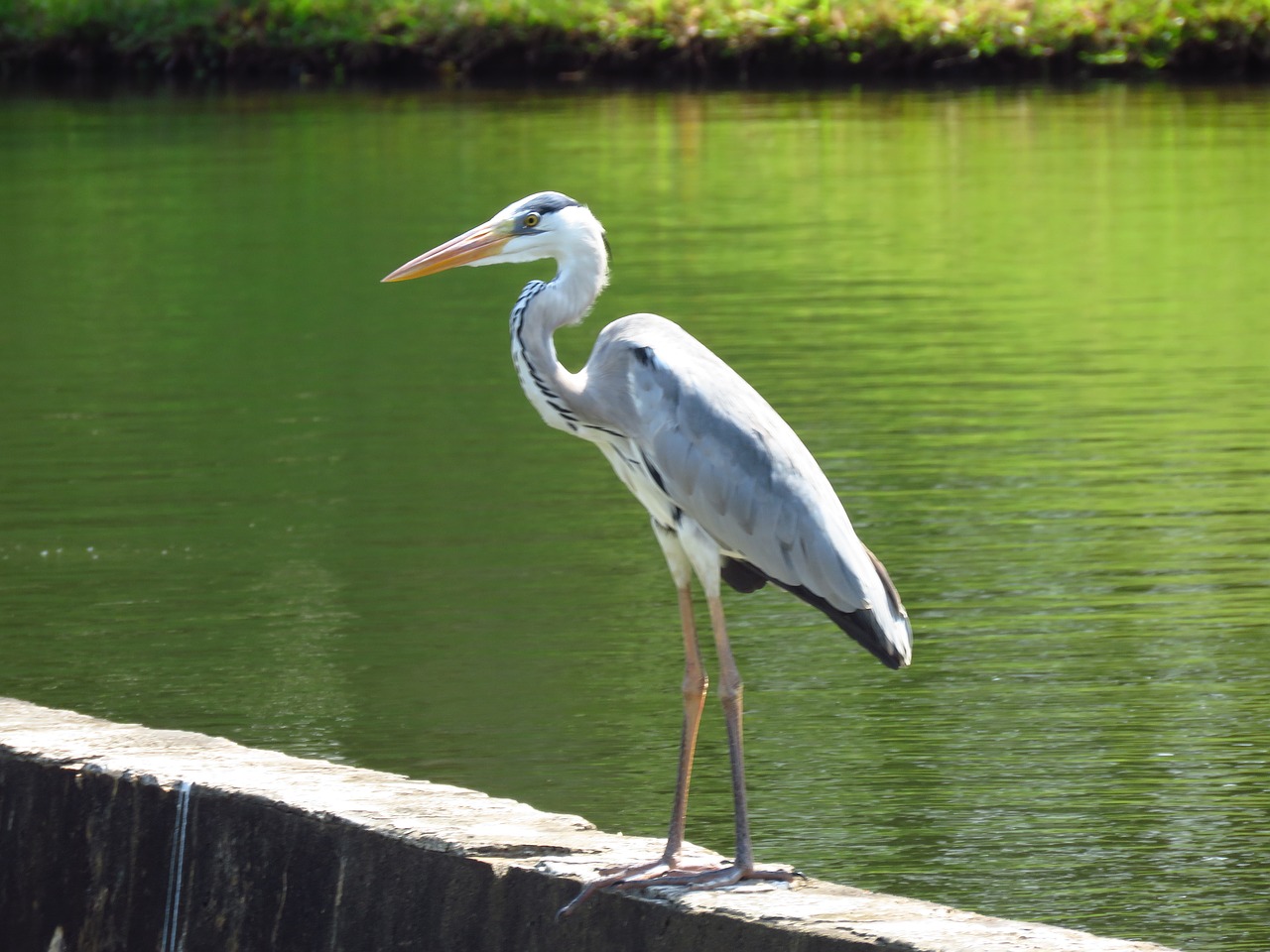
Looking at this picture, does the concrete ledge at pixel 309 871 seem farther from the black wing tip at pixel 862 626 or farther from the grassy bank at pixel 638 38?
the grassy bank at pixel 638 38

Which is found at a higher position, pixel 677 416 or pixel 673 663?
pixel 677 416

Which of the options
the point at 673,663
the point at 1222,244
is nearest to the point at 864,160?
the point at 1222,244

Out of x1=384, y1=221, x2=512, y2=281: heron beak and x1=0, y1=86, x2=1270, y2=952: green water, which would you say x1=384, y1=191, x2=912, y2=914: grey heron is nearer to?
x1=384, y1=221, x2=512, y2=281: heron beak

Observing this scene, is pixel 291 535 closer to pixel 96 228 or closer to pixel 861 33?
pixel 96 228

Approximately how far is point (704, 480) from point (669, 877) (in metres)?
0.87

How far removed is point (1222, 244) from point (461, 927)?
14199 millimetres

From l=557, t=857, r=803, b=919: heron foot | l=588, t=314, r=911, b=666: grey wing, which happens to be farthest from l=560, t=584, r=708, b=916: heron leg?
l=588, t=314, r=911, b=666: grey wing

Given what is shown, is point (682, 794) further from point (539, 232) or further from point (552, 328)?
point (539, 232)

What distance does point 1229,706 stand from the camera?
7.87m

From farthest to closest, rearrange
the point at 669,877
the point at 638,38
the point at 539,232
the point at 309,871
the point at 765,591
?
the point at 638,38, the point at 765,591, the point at 539,232, the point at 309,871, the point at 669,877

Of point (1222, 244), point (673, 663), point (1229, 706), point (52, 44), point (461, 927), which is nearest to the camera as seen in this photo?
point (461, 927)

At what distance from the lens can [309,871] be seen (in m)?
5.10

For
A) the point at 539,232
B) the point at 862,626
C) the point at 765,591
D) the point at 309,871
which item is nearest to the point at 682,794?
the point at 862,626

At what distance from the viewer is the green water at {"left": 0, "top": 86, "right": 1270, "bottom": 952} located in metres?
7.20
